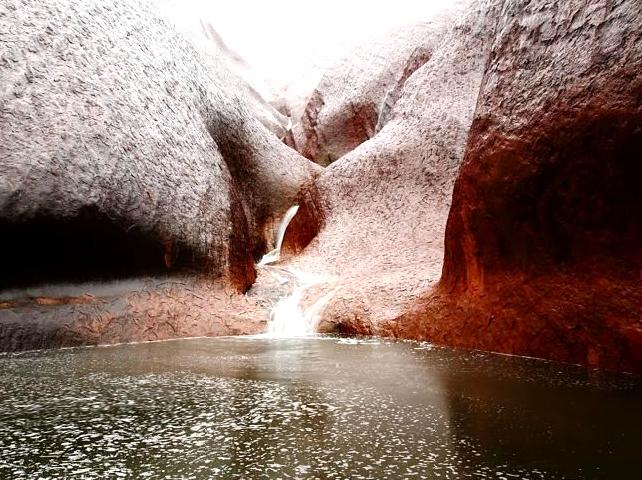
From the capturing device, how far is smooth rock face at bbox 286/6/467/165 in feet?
70.5

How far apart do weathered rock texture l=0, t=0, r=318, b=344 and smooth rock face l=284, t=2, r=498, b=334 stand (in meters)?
2.47

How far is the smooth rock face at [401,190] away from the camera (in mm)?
11508

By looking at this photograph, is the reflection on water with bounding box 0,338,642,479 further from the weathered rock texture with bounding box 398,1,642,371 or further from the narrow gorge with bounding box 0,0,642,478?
the weathered rock texture with bounding box 398,1,642,371

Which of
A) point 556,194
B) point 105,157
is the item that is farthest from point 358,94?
point 556,194

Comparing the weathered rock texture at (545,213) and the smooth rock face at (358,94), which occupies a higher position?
the smooth rock face at (358,94)

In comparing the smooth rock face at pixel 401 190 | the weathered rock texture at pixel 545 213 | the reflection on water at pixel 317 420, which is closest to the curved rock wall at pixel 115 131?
the smooth rock face at pixel 401 190

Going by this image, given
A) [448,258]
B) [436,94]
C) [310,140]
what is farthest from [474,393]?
[310,140]

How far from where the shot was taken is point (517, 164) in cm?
653

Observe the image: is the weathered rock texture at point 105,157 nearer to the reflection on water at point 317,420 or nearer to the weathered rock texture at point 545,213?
the reflection on water at point 317,420

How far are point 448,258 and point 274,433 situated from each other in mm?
5540

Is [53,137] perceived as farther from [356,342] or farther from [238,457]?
[238,457]

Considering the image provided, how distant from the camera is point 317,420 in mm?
3600

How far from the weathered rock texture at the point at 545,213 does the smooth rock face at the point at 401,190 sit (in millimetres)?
906

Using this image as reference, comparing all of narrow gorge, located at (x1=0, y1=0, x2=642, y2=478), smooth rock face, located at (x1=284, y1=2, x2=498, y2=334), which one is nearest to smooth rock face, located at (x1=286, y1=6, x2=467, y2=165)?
smooth rock face, located at (x1=284, y1=2, x2=498, y2=334)
